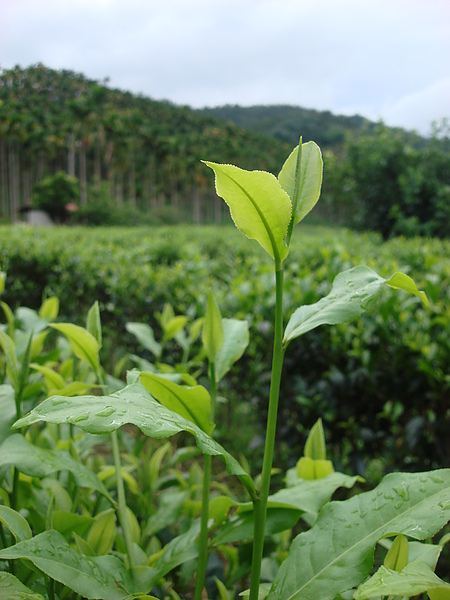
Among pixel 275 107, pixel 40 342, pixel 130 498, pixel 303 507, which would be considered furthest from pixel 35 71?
pixel 275 107

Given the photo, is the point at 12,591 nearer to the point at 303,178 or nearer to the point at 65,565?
the point at 65,565

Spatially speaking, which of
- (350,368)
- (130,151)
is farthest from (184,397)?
(130,151)

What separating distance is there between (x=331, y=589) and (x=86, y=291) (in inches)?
139

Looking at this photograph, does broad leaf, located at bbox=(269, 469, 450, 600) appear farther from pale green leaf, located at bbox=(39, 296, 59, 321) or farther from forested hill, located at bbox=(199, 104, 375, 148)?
forested hill, located at bbox=(199, 104, 375, 148)

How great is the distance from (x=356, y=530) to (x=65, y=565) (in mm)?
339

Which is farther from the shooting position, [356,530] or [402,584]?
[356,530]

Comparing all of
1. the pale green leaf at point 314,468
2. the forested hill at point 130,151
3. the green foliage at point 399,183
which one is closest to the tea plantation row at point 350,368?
the pale green leaf at point 314,468

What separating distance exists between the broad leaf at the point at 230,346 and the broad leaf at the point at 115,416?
0.24 m

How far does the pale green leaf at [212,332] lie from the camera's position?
0.71 m

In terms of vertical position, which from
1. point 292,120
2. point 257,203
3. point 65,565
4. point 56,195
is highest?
point 292,120

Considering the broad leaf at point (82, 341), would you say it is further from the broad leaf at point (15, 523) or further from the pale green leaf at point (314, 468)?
the pale green leaf at point (314, 468)

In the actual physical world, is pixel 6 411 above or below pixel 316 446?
above

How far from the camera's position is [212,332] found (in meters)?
0.71

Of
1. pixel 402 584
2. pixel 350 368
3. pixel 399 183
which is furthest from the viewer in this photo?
pixel 399 183
